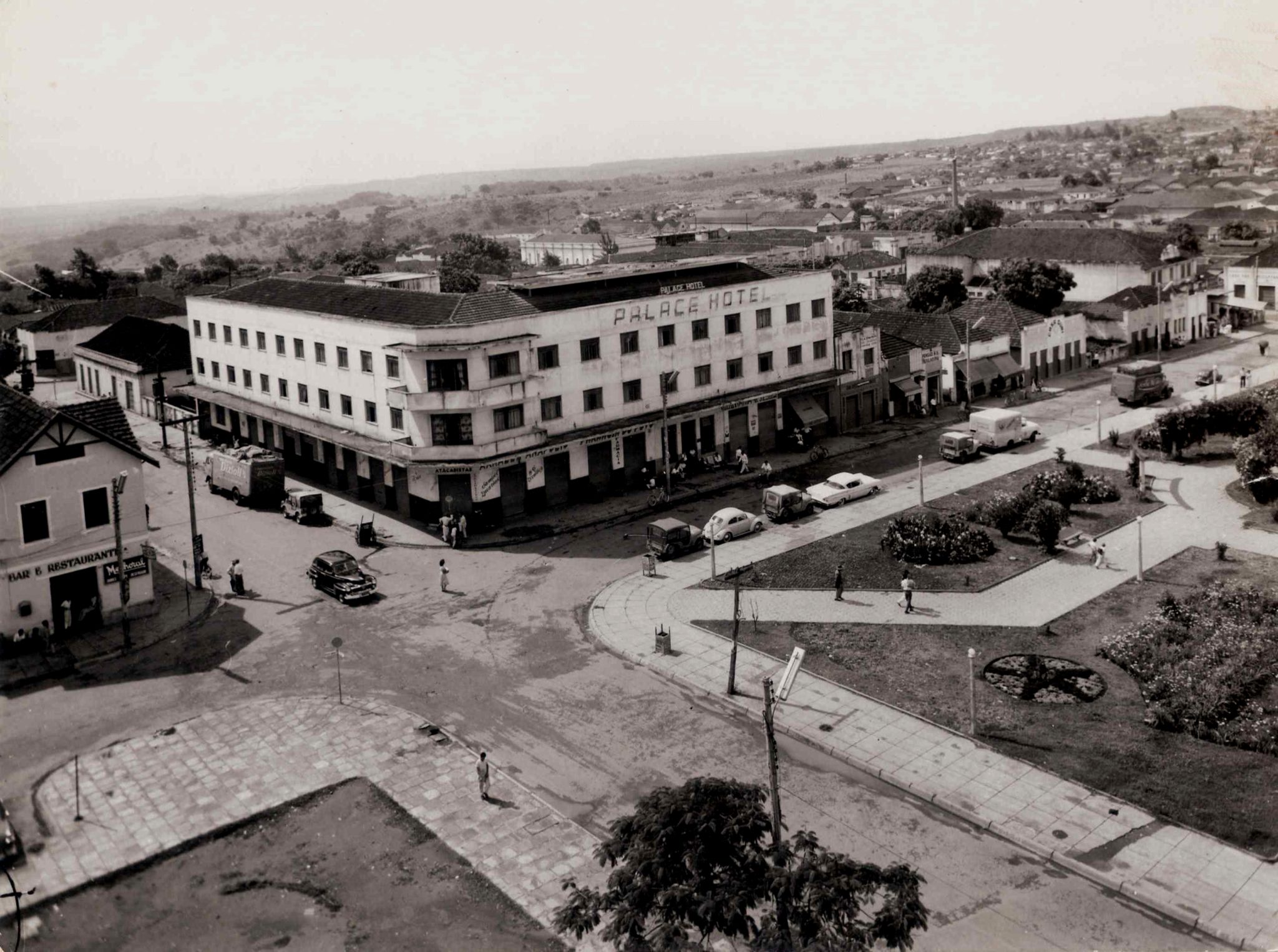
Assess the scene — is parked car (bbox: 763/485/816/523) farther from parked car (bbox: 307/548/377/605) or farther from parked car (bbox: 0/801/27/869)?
parked car (bbox: 0/801/27/869)

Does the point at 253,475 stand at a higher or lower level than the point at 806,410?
lower

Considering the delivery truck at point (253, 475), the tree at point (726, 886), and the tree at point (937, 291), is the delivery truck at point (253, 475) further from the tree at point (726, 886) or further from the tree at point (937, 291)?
the tree at point (937, 291)

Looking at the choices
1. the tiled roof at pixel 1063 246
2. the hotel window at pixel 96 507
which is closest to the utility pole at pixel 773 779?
the hotel window at pixel 96 507

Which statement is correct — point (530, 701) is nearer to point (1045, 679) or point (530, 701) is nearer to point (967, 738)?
point (967, 738)

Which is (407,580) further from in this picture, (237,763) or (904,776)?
(904,776)

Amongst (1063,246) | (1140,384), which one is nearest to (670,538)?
(1140,384)

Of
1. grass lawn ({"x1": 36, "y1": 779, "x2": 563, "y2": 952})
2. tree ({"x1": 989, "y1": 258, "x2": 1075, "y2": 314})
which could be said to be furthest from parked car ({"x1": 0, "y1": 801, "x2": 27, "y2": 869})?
tree ({"x1": 989, "y1": 258, "x2": 1075, "y2": 314})
